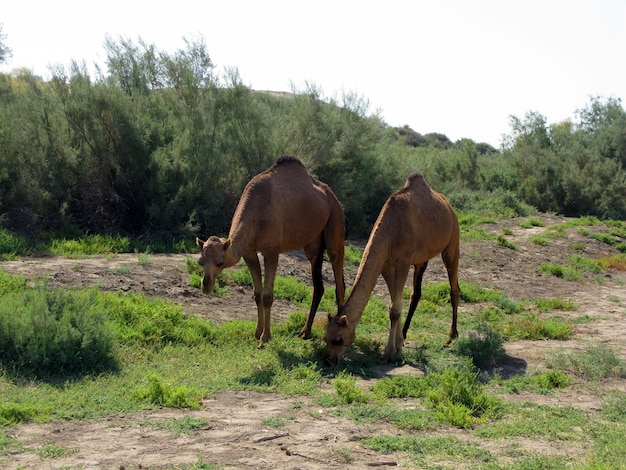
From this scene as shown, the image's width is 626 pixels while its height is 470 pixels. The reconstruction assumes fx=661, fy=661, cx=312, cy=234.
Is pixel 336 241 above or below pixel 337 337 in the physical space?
above

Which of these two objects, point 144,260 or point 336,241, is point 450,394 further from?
point 144,260

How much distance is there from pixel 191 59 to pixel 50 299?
34.7ft

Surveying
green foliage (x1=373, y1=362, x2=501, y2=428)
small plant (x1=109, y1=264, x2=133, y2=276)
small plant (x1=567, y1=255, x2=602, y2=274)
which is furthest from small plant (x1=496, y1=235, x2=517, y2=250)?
green foliage (x1=373, y1=362, x2=501, y2=428)

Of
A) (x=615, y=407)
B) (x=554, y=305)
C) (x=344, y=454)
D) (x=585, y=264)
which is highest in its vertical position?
(x=585, y=264)

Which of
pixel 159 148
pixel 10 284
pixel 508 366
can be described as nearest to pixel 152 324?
pixel 10 284

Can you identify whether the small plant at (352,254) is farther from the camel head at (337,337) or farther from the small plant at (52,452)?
the small plant at (52,452)

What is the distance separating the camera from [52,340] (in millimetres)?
7680

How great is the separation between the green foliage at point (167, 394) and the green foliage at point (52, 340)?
3.76ft

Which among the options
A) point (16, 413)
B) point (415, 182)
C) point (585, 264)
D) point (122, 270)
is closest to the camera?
point (16, 413)

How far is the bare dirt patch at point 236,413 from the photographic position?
521 cm

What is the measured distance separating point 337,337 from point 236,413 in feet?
6.86

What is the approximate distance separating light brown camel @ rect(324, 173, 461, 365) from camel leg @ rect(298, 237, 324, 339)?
4.33 feet

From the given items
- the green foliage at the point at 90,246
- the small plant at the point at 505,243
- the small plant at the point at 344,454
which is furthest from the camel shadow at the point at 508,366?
the small plant at the point at 505,243

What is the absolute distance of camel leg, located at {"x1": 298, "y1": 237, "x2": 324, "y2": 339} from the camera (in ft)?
32.8
